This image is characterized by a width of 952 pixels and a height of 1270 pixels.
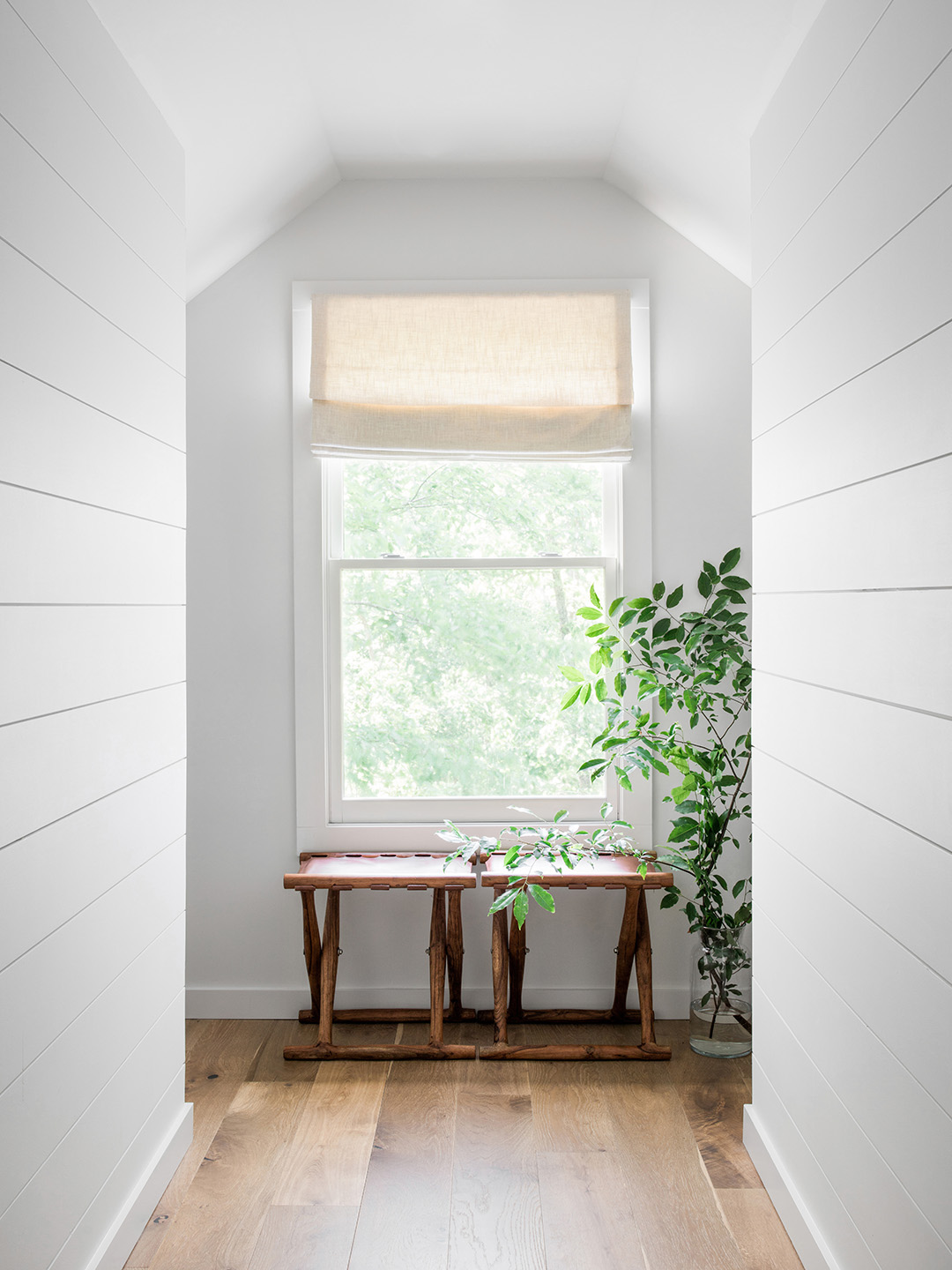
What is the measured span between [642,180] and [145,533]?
184 cm

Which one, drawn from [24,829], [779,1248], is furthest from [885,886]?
[24,829]

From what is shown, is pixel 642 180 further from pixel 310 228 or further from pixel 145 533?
pixel 145 533

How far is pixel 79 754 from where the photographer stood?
161 cm

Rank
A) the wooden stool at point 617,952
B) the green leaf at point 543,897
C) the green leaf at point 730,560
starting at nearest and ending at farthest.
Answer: the green leaf at point 543,897, the wooden stool at point 617,952, the green leaf at point 730,560

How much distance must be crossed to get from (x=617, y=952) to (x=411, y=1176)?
3.25 ft

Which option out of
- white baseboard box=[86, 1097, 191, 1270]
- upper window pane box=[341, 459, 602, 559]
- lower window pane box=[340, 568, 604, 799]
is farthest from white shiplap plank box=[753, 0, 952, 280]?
white baseboard box=[86, 1097, 191, 1270]

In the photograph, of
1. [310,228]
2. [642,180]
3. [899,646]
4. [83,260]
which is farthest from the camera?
[310,228]

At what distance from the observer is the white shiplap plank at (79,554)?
1385 millimetres

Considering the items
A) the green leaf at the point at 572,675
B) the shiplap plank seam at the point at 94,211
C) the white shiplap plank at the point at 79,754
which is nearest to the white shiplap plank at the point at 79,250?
the shiplap plank seam at the point at 94,211

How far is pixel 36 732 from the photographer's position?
1.45 metres

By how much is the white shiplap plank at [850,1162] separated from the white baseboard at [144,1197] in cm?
132

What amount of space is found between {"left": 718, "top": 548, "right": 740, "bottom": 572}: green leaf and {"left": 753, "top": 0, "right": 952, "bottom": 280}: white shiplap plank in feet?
A: 2.95

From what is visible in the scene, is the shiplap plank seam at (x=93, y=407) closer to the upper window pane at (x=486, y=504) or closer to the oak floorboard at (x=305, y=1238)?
the upper window pane at (x=486, y=504)

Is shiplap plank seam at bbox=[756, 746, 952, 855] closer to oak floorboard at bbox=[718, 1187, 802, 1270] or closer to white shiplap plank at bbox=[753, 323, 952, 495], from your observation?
white shiplap plank at bbox=[753, 323, 952, 495]
